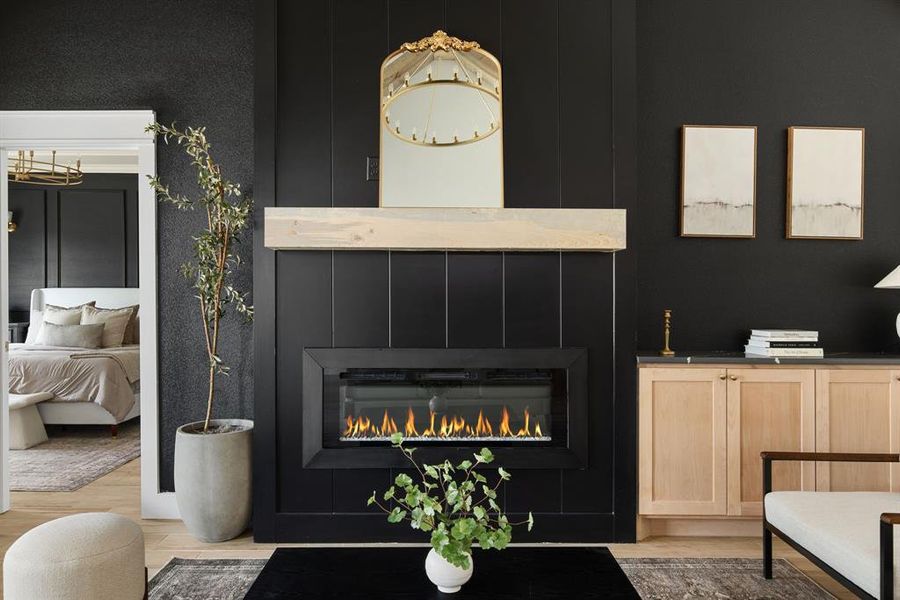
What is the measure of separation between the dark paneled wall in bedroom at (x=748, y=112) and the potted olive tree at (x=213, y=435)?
2351 mm

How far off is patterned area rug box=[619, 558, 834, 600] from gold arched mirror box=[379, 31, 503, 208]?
191 cm

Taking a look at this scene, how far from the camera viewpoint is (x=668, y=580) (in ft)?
9.18

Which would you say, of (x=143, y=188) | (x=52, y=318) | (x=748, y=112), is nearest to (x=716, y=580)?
(x=748, y=112)

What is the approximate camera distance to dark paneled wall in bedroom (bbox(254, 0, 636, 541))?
3186 mm

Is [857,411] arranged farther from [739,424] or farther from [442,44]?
[442,44]

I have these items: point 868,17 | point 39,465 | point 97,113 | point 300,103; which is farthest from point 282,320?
point 868,17

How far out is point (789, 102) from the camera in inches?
146

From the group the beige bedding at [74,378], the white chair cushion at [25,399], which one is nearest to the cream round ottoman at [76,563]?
the white chair cushion at [25,399]

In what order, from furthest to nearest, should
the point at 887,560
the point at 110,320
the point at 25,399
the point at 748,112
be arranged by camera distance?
the point at 110,320 < the point at 25,399 < the point at 748,112 < the point at 887,560

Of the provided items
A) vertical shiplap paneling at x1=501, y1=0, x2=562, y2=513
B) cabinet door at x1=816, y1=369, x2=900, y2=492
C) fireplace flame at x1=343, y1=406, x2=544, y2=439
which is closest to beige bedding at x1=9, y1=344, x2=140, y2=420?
fireplace flame at x1=343, y1=406, x2=544, y2=439

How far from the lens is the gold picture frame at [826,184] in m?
3.68

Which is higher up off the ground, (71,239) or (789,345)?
(71,239)

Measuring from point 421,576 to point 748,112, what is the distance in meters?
3.24

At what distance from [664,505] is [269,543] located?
203cm
